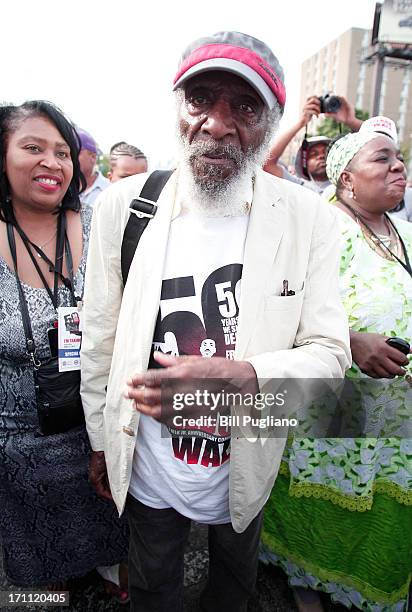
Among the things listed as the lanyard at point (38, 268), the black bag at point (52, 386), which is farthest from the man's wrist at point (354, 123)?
the black bag at point (52, 386)

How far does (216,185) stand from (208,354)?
525 millimetres

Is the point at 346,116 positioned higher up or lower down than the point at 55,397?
higher up

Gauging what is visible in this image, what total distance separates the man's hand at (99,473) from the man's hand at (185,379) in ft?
1.99

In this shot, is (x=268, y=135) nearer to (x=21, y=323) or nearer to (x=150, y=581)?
(x=21, y=323)

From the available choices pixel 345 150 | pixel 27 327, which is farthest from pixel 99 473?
pixel 345 150

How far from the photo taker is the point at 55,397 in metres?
1.61

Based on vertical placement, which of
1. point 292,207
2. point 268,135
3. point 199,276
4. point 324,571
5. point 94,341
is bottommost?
point 324,571

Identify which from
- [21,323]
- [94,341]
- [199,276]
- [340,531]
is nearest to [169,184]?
[199,276]

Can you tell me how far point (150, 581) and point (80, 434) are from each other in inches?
24.1

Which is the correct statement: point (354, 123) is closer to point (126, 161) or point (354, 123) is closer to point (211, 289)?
point (211, 289)

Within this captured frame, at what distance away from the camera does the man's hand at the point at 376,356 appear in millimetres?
1462

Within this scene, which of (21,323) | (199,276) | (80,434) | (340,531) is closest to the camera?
(199,276)

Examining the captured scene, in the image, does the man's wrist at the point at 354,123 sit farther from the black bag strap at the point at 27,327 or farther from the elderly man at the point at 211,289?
the black bag strap at the point at 27,327

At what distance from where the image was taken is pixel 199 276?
128 cm
